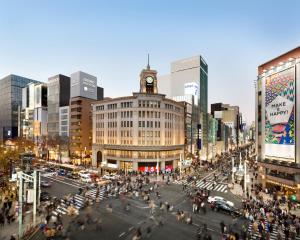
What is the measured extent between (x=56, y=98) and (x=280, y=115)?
85942mm

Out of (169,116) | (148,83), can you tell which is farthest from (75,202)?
(148,83)

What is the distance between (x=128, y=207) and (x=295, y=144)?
29977mm

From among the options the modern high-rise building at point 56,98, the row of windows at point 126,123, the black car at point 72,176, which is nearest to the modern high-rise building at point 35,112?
the modern high-rise building at point 56,98

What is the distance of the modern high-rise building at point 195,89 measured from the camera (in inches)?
3600

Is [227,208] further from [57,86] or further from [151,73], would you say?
[57,86]

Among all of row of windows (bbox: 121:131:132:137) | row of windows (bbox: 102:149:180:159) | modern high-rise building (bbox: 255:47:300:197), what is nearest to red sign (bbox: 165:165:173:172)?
row of windows (bbox: 102:149:180:159)

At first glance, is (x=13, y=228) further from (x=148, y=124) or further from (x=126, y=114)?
(x=126, y=114)

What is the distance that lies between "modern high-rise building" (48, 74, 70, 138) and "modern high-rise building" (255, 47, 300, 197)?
259ft

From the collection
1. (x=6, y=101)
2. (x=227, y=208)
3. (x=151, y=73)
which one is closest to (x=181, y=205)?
(x=227, y=208)

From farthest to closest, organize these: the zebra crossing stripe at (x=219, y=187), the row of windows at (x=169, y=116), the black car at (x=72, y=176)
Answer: the row of windows at (x=169, y=116) → the black car at (x=72, y=176) → the zebra crossing stripe at (x=219, y=187)

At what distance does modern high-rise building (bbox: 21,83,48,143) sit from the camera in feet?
347

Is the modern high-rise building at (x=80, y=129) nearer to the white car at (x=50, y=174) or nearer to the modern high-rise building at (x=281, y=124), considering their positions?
the white car at (x=50, y=174)

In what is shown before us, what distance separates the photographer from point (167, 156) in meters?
64.1

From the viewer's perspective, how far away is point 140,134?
62031 mm
